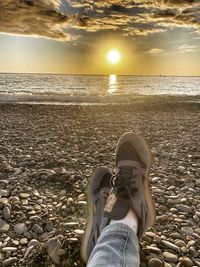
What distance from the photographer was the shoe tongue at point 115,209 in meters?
2.54

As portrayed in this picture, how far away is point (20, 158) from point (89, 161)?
1.44 meters

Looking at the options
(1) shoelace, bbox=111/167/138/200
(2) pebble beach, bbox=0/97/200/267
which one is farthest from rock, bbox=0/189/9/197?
(1) shoelace, bbox=111/167/138/200

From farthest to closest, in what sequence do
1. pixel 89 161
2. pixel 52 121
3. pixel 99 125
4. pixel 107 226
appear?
pixel 52 121, pixel 99 125, pixel 89 161, pixel 107 226

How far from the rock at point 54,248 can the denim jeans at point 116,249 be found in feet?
2.34

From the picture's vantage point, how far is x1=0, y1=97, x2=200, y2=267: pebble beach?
116 inches

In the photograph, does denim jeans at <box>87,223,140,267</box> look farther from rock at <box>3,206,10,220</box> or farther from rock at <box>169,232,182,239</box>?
rock at <box>3,206,10,220</box>

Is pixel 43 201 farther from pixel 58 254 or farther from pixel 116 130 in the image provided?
pixel 116 130

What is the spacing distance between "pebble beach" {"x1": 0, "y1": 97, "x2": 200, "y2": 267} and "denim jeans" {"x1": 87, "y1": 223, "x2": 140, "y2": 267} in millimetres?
666

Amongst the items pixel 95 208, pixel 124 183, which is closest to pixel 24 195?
pixel 95 208

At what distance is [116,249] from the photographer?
209cm

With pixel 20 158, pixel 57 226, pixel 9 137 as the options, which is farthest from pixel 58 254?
pixel 9 137

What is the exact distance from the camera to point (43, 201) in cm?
409

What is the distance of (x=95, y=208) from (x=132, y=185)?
456 mm

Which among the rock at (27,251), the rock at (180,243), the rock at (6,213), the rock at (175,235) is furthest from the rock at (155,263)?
the rock at (6,213)
